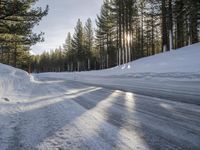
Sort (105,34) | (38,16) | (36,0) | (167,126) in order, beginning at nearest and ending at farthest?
(167,126) → (38,16) → (36,0) → (105,34)

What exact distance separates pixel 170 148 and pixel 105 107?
369 centimetres

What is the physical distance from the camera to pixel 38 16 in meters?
28.1

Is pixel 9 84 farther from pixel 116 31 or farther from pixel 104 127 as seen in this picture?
pixel 116 31

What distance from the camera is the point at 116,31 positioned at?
70125mm

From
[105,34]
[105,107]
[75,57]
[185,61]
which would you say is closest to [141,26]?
[105,34]

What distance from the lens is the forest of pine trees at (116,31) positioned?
28.0 meters

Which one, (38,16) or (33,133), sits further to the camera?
(38,16)

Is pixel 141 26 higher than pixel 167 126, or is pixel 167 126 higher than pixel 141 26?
pixel 141 26

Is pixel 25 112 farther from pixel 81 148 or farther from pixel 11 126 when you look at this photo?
pixel 81 148

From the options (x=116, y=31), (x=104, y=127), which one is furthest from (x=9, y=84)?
(x=116, y=31)

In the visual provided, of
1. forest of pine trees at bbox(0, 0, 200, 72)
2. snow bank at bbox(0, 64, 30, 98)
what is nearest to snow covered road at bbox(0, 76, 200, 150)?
snow bank at bbox(0, 64, 30, 98)

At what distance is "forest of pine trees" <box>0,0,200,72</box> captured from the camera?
91.9 ft

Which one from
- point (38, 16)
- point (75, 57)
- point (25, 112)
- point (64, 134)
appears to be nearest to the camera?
point (64, 134)

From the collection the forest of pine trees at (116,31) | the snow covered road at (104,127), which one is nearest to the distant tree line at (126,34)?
the forest of pine trees at (116,31)
